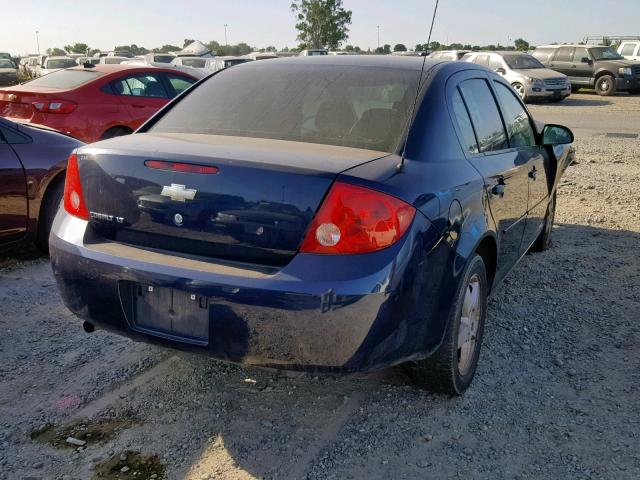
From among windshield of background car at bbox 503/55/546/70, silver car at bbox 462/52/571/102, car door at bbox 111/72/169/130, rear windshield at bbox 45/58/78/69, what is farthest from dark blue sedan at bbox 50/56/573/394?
rear windshield at bbox 45/58/78/69

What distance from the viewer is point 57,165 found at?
17.1 feet

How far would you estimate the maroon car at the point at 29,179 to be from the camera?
4.86 m

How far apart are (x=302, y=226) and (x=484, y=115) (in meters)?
1.74

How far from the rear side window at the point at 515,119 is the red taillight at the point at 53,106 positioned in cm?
606

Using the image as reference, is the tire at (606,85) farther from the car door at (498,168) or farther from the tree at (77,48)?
the tree at (77,48)

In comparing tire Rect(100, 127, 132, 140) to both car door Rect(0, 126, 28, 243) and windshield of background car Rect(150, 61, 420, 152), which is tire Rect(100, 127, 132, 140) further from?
windshield of background car Rect(150, 61, 420, 152)

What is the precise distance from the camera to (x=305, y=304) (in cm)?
238

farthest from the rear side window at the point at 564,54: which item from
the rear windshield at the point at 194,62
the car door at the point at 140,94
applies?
the car door at the point at 140,94

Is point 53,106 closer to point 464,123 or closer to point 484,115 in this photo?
point 484,115

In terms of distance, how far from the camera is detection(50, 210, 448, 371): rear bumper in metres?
2.39

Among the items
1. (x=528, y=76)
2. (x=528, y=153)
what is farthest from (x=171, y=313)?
(x=528, y=76)

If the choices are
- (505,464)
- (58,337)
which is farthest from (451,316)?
(58,337)

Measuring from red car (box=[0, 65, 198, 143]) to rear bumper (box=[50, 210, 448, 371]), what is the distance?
6.34m

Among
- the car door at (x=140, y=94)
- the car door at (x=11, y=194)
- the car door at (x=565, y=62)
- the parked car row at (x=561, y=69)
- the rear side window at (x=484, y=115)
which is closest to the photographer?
the rear side window at (x=484, y=115)
